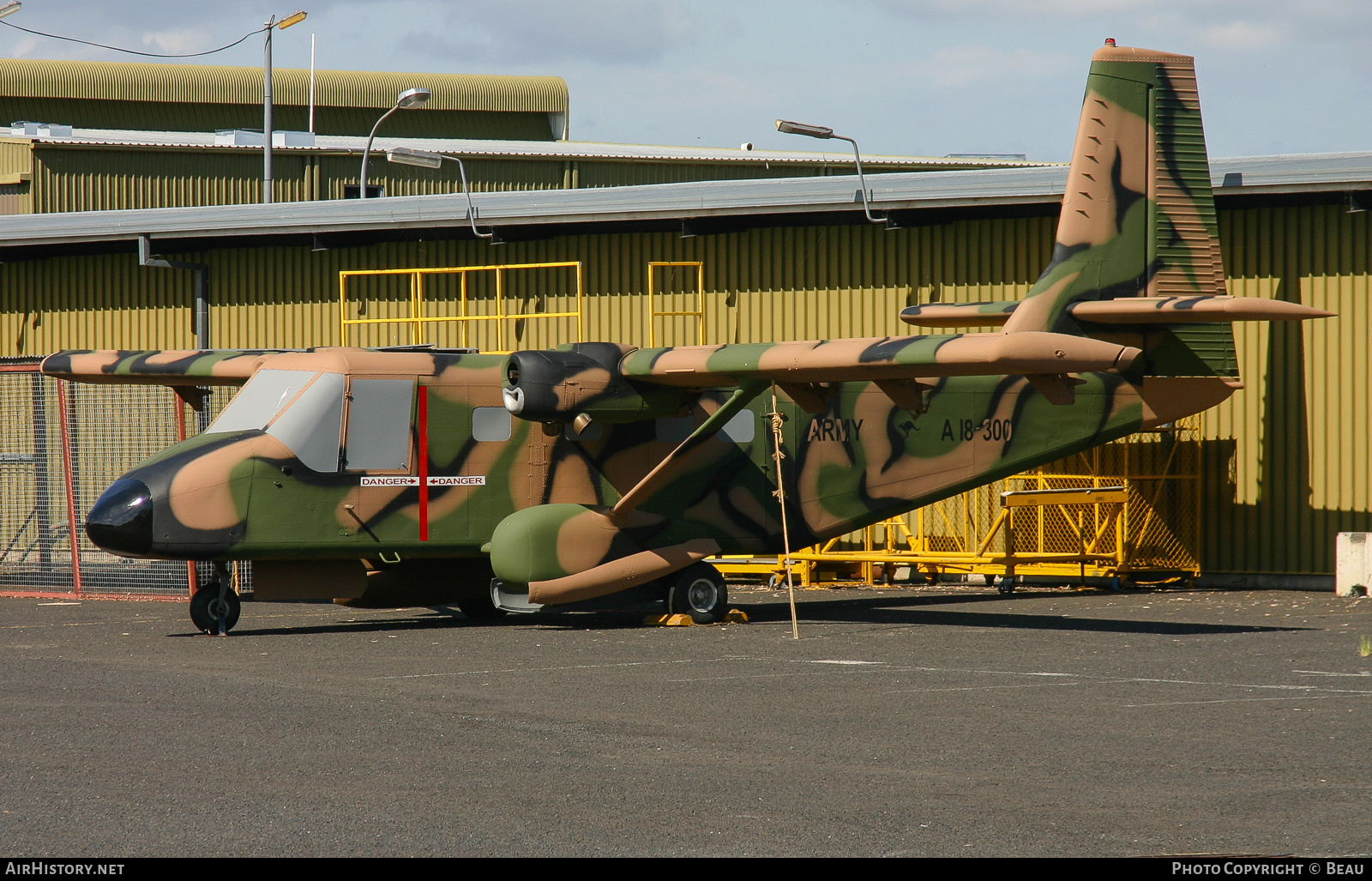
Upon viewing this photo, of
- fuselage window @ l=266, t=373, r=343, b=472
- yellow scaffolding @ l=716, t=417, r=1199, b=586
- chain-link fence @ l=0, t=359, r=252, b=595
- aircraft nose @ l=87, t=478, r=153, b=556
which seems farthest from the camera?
chain-link fence @ l=0, t=359, r=252, b=595

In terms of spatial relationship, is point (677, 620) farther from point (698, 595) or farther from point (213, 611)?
point (213, 611)

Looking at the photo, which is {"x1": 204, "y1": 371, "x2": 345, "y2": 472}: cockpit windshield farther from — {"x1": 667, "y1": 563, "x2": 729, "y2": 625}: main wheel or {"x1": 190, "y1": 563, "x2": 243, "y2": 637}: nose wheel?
{"x1": 667, "y1": 563, "x2": 729, "y2": 625}: main wheel

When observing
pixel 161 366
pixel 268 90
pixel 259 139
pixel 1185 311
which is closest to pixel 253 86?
pixel 259 139

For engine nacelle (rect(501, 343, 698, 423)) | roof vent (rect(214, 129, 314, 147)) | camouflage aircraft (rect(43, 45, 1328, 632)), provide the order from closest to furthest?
1. camouflage aircraft (rect(43, 45, 1328, 632))
2. engine nacelle (rect(501, 343, 698, 423))
3. roof vent (rect(214, 129, 314, 147))

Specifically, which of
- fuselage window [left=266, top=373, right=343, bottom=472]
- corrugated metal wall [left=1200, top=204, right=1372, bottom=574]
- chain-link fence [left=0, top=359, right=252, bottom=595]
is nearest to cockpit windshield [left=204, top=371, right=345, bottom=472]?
fuselage window [left=266, top=373, right=343, bottom=472]

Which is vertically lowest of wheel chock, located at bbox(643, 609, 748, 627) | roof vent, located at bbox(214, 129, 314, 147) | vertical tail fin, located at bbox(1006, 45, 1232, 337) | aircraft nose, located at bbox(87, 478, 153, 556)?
wheel chock, located at bbox(643, 609, 748, 627)

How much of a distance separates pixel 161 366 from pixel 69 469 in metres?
3.36

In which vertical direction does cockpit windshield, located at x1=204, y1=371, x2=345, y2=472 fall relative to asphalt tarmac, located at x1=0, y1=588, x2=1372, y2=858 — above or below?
above

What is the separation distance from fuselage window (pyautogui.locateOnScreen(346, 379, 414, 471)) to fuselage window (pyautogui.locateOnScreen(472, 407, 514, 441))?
709mm

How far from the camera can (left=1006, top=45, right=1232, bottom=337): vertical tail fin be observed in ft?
55.5

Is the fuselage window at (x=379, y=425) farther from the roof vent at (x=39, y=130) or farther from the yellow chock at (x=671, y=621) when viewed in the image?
the roof vent at (x=39, y=130)

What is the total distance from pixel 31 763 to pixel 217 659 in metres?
4.74

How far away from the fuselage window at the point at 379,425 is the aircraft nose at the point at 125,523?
1956mm

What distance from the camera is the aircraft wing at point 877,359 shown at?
12.5m
